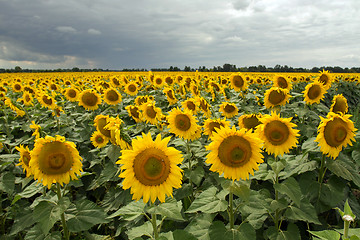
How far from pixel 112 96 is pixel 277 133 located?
5.09 m

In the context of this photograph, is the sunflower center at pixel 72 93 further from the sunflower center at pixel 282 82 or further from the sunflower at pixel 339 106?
the sunflower at pixel 339 106

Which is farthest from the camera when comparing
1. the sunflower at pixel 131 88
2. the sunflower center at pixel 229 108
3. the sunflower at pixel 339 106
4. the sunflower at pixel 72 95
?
the sunflower at pixel 131 88

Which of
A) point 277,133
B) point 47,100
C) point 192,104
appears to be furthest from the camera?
point 47,100

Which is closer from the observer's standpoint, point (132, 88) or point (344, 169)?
point (344, 169)

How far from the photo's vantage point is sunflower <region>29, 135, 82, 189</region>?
8.66 feet

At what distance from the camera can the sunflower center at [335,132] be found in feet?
8.98

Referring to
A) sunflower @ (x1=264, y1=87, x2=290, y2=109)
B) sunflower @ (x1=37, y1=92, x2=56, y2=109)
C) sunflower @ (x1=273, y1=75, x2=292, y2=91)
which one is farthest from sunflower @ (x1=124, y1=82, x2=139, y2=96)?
sunflower @ (x1=264, y1=87, x2=290, y2=109)

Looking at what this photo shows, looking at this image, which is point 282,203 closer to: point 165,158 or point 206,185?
point 206,185

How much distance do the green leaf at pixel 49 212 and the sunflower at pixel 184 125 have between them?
1.92 metres

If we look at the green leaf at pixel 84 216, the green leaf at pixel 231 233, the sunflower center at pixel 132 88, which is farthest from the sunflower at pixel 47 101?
the green leaf at pixel 231 233

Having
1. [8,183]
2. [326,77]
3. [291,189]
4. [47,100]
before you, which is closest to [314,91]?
[326,77]

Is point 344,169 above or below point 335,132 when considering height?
below

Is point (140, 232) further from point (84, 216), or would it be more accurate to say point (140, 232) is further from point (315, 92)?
point (315, 92)

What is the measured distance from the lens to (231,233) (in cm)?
235
